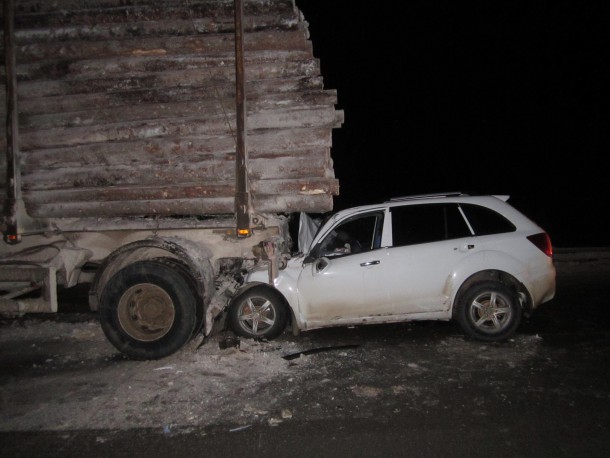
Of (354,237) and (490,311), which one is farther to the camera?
(354,237)

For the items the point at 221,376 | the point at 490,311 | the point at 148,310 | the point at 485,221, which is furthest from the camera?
the point at 485,221

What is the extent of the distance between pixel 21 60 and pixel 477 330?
20.6 feet

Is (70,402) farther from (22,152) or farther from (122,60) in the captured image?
(122,60)

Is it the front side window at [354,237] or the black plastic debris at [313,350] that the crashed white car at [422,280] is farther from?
the black plastic debris at [313,350]

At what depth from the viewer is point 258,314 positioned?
16.2 feet

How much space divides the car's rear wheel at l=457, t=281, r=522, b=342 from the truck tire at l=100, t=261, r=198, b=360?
3.18 meters

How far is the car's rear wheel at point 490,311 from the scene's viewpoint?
4664 millimetres

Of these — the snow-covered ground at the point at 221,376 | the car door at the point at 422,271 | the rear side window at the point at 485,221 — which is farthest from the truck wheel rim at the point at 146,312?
the rear side window at the point at 485,221

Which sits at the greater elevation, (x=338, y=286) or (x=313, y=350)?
(x=338, y=286)

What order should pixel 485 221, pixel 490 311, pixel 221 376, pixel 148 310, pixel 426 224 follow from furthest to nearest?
pixel 426 224 → pixel 485 221 → pixel 490 311 → pixel 148 310 → pixel 221 376

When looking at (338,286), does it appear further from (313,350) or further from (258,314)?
(258,314)

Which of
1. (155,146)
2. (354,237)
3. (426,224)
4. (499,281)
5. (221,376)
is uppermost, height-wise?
(155,146)

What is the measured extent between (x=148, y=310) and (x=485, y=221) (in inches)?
164

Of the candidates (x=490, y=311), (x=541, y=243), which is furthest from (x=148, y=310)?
(x=541, y=243)
